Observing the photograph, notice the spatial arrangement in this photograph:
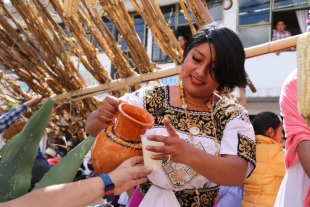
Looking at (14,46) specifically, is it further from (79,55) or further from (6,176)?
(6,176)

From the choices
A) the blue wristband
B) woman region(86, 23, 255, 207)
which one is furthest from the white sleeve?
the blue wristband

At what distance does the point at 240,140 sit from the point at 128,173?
55 centimetres

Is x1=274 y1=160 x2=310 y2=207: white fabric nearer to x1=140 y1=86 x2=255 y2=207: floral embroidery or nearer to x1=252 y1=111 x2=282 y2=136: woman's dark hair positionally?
x1=140 y1=86 x2=255 y2=207: floral embroidery

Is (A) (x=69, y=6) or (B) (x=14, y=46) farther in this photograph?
(B) (x=14, y=46)

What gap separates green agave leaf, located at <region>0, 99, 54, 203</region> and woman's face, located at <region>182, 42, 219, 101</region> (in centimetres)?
54

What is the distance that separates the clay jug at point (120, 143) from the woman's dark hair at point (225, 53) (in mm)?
400

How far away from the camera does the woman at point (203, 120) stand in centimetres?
158

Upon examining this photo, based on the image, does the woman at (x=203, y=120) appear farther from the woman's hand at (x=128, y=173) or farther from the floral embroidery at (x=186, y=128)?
the woman's hand at (x=128, y=173)

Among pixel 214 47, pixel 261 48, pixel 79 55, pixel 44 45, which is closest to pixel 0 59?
pixel 44 45

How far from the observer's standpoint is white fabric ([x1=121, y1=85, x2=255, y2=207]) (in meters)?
1.62

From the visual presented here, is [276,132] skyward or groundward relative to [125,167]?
groundward

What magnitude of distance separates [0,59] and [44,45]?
45cm

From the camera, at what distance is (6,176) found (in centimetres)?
136

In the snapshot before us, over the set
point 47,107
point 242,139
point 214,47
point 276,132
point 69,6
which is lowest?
point 276,132
